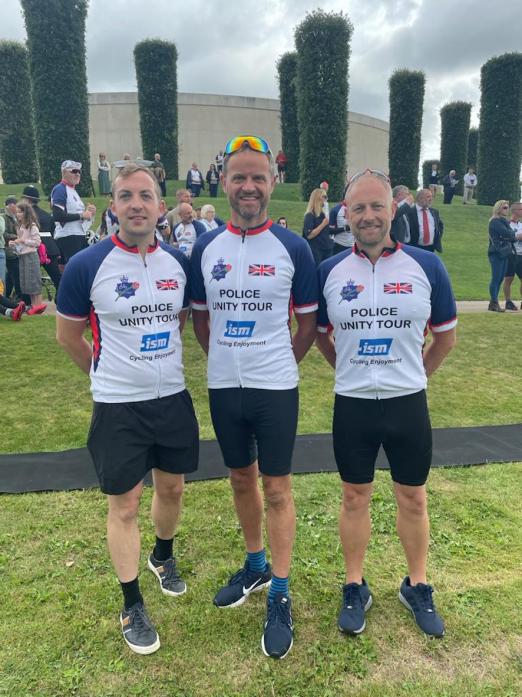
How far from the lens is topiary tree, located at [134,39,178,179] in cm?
2394

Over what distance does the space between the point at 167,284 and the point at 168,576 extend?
1.66 m

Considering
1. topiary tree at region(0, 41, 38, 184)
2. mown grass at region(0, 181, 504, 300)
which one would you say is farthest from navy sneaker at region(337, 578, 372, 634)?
topiary tree at region(0, 41, 38, 184)

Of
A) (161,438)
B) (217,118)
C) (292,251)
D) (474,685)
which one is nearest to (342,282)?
(292,251)

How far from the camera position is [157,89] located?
24062 millimetres

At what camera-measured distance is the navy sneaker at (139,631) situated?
238 cm

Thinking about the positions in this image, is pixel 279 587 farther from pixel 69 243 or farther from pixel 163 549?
pixel 69 243

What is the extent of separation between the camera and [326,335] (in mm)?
2738

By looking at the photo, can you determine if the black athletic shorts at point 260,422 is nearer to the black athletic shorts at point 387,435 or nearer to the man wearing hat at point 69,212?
the black athletic shorts at point 387,435

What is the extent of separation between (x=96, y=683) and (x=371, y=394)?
1.80 meters

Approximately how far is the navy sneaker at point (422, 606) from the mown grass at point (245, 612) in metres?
0.05

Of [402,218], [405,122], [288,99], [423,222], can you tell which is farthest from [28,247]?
[405,122]

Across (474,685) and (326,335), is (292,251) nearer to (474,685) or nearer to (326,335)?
(326,335)

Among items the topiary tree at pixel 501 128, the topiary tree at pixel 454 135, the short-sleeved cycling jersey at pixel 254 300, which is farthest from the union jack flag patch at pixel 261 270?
the topiary tree at pixel 454 135

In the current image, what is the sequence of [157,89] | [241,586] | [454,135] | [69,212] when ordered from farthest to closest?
[454,135], [157,89], [69,212], [241,586]
